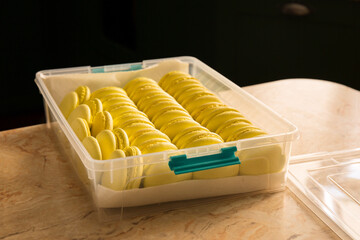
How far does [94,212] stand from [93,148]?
11cm

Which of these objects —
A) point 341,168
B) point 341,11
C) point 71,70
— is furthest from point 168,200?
point 341,11

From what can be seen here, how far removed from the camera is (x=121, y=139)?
83 centimetres

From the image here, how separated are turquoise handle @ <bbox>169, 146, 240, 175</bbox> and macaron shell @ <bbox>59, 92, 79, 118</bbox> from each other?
376 millimetres

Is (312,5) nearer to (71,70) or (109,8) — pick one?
(109,8)

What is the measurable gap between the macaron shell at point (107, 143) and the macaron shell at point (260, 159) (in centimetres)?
22

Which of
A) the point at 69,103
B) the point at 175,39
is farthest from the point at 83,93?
the point at 175,39

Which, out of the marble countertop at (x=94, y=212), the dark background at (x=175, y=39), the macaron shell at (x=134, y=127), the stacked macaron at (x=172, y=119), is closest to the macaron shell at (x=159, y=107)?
the stacked macaron at (x=172, y=119)

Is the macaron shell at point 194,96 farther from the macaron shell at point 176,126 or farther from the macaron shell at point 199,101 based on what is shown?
the macaron shell at point 176,126

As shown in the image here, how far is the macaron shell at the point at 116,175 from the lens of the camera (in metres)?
0.74

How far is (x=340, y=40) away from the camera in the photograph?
2.48m

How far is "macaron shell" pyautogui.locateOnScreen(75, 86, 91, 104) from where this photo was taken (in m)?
1.09

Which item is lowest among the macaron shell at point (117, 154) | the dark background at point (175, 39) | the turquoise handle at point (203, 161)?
the dark background at point (175, 39)

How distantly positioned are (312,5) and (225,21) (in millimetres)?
503

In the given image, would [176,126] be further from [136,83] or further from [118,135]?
[136,83]
